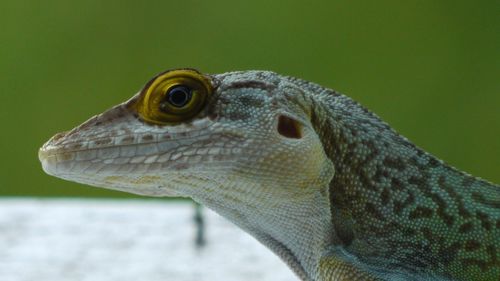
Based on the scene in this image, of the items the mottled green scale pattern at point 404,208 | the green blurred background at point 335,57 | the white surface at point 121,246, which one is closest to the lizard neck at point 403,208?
the mottled green scale pattern at point 404,208

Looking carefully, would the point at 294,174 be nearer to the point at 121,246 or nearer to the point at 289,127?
the point at 289,127

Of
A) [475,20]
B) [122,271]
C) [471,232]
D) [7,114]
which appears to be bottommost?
[122,271]

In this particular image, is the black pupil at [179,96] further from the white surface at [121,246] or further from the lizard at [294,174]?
the white surface at [121,246]

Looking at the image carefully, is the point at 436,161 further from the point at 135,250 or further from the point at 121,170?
the point at 135,250

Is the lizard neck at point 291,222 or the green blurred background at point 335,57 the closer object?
the lizard neck at point 291,222

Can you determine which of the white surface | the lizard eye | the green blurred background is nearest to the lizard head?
the lizard eye

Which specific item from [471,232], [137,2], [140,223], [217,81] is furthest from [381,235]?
[137,2]
